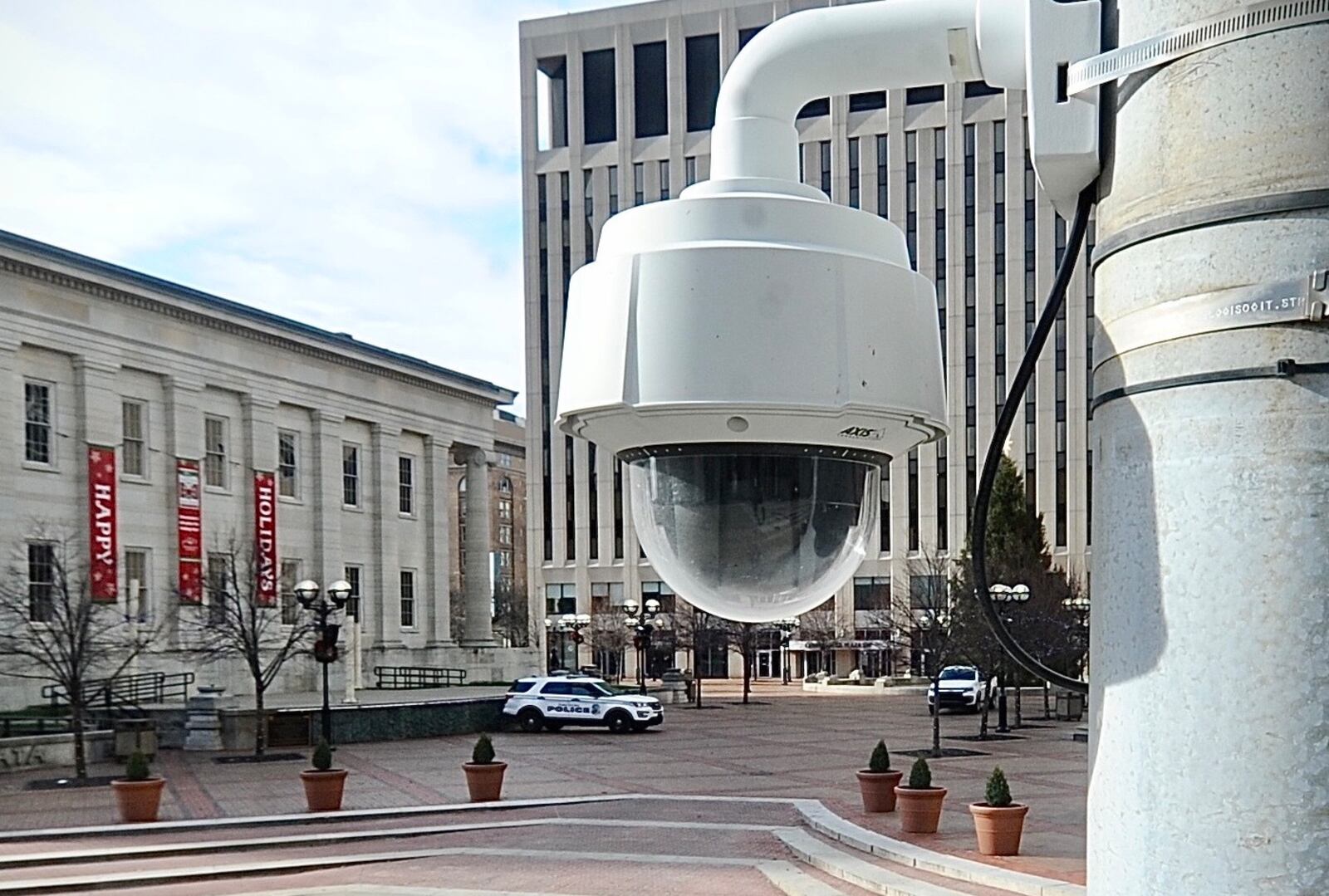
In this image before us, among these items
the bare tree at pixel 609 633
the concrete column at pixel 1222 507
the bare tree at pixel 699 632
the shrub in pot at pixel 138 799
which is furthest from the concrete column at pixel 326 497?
the concrete column at pixel 1222 507

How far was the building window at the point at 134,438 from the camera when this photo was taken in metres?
42.4

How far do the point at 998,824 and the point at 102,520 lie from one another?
31.2 metres

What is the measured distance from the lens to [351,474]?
53.5m

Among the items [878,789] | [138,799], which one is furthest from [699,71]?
[138,799]

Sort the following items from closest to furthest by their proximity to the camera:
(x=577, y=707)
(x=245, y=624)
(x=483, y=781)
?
1. (x=483, y=781)
2. (x=245, y=624)
3. (x=577, y=707)

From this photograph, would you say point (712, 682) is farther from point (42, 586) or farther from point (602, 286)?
point (602, 286)

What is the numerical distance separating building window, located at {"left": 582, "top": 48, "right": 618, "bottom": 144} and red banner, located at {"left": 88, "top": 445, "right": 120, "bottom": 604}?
40.2 meters

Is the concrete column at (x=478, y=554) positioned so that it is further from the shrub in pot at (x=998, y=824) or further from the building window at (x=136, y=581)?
the shrub in pot at (x=998, y=824)

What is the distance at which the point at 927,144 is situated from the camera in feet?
231

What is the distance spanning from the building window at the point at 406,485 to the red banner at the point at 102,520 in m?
16.6

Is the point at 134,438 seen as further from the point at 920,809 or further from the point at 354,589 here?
the point at 920,809

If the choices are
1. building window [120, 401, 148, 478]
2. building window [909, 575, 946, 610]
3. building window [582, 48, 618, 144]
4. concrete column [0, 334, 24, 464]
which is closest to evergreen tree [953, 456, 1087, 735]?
building window [909, 575, 946, 610]

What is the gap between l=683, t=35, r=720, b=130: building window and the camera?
72.3 meters

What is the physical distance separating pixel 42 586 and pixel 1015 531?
3477 centimetres
